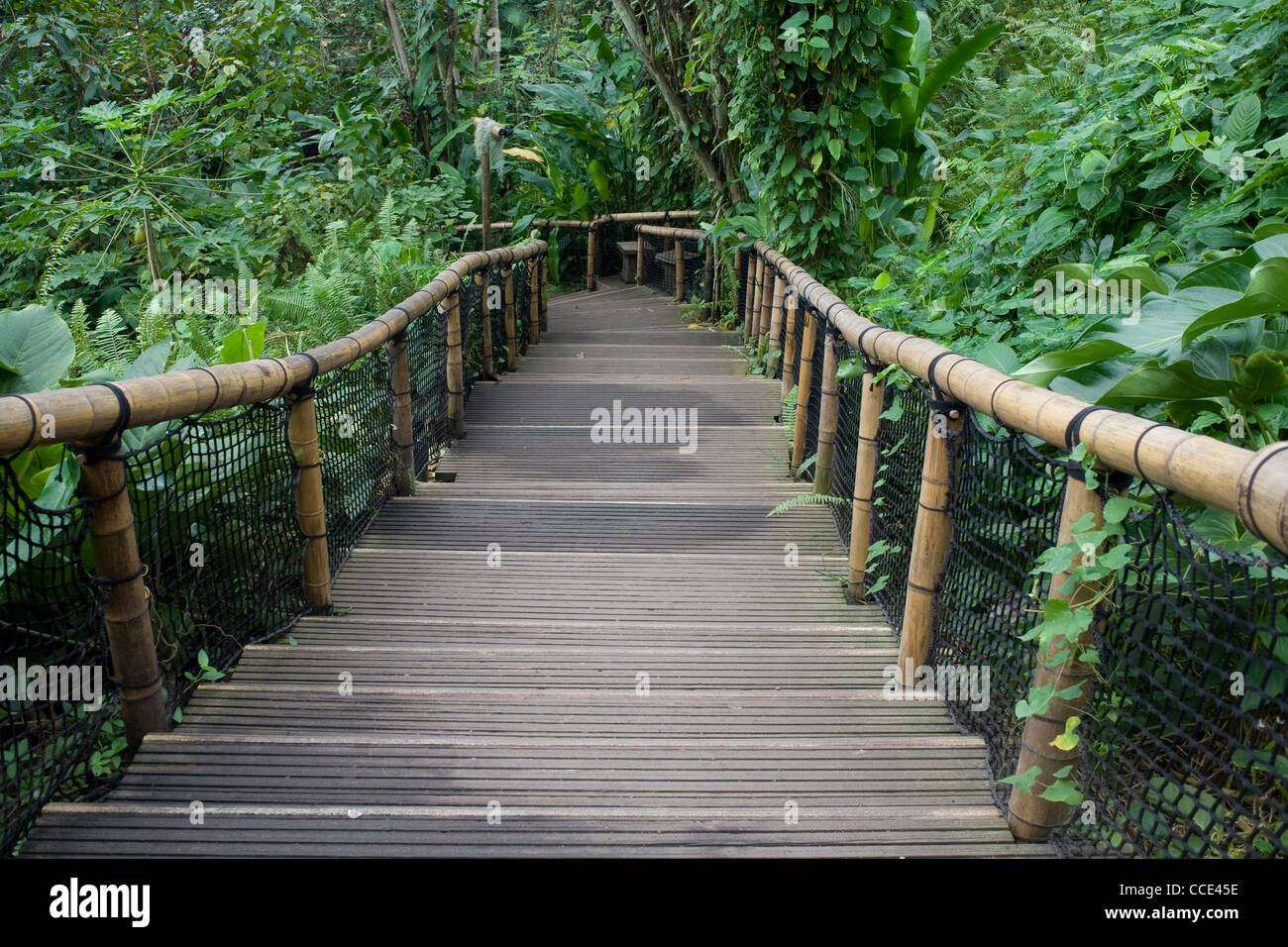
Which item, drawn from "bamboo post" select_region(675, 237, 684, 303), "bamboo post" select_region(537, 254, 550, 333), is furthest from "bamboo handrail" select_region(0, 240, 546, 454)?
"bamboo post" select_region(675, 237, 684, 303)

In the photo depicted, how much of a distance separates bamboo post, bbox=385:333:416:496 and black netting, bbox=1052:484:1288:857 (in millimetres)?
2925

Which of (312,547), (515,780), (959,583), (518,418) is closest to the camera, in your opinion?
(515,780)

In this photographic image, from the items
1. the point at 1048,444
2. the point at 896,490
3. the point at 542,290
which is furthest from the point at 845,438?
the point at 542,290

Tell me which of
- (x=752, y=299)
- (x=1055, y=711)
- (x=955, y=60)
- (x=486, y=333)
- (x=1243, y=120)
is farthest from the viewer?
(x=752, y=299)

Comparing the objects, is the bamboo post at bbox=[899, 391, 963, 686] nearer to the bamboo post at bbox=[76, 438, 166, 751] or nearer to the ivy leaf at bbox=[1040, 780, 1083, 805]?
the ivy leaf at bbox=[1040, 780, 1083, 805]

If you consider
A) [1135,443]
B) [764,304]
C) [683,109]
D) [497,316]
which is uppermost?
[683,109]

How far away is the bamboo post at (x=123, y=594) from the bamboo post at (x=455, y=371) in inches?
117

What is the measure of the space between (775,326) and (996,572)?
13.0ft

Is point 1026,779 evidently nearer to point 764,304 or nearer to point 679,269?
point 764,304

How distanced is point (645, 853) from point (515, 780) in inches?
15.5

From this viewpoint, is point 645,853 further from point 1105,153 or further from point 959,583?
point 1105,153

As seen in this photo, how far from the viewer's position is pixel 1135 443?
1.51 meters

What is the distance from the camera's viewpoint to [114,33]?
9625 millimetres

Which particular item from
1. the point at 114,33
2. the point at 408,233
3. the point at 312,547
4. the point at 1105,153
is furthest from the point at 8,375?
the point at 114,33
